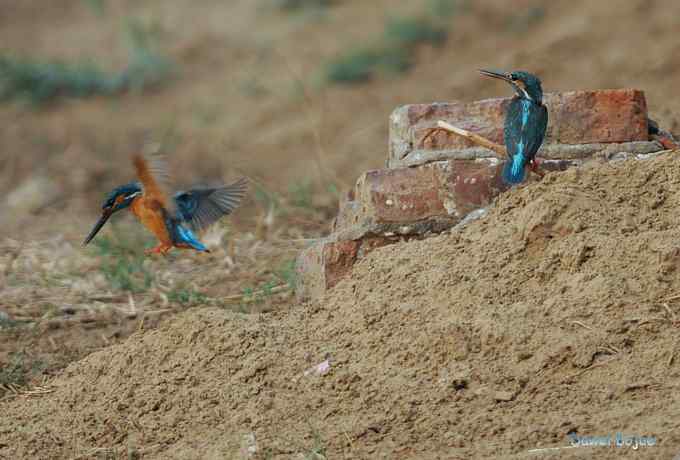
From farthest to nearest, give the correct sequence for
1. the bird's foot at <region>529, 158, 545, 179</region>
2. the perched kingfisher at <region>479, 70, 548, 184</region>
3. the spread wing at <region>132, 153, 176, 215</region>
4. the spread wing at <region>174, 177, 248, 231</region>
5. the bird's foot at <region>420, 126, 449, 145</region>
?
the spread wing at <region>174, 177, 248, 231</region> < the spread wing at <region>132, 153, 176, 215</region> < the bird's foot at <region>420, 126, 449, 145</region> < the bird's foot at <region>529, 158, 545, 179</region> < the perched kingfisher at <region>479, 70, 548, 184</region>

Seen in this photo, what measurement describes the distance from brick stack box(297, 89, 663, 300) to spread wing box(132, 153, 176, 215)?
2.33 feet

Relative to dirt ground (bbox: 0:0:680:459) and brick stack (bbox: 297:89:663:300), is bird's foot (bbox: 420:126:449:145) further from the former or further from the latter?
dirt ground (bbox: 0:0:680:459)

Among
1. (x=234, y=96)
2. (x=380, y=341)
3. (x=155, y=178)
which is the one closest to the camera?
(x=380, y=341)

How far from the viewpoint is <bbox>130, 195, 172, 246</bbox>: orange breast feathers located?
4.48m

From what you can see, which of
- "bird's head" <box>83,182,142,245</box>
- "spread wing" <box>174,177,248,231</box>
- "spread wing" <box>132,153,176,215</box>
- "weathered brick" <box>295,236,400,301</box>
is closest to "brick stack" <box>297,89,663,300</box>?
"weathered brick" <box>295,236,400,301</box>

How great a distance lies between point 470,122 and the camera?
400 centimetres

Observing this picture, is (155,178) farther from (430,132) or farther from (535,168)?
(535,168)

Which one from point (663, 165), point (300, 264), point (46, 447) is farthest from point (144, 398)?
point (663, 165)

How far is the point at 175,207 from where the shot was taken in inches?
178

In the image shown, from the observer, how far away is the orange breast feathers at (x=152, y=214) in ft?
14.7

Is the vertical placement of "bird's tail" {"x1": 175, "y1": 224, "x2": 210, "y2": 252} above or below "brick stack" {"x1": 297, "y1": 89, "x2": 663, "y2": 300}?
below

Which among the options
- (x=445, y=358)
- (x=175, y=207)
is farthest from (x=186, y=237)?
(x=445, y=358)

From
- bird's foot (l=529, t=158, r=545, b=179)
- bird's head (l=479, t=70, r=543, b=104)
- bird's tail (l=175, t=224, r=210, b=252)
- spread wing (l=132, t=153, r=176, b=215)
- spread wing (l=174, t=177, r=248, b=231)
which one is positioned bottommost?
bird's tail (l=175, t=224, r=210, b=252)

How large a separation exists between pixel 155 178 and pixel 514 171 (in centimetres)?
134
